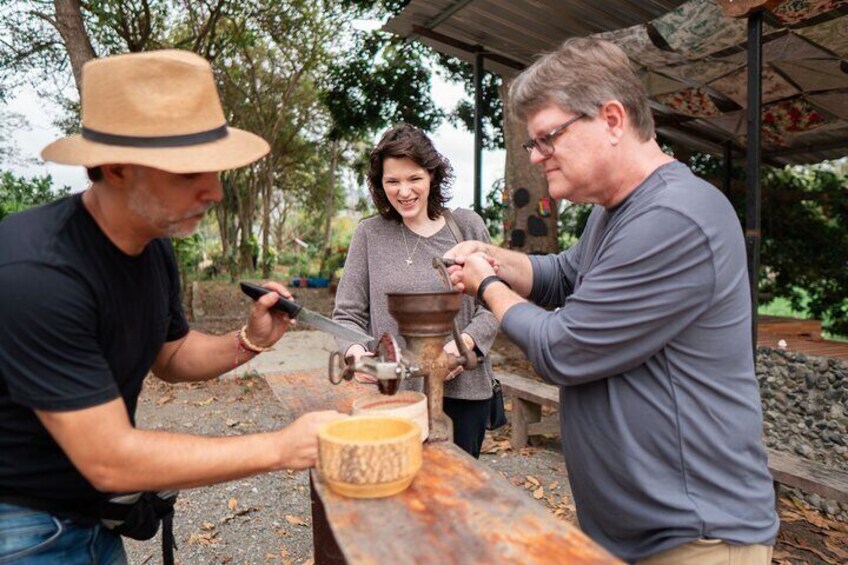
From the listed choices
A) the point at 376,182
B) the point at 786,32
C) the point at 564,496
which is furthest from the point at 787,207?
the point at 376,182

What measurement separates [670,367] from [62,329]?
1.47 metres

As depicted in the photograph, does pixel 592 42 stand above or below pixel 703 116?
below

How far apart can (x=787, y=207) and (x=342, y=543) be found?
1033cm

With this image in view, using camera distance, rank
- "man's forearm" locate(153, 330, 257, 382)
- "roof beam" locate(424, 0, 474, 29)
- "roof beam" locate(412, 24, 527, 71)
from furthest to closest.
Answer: "roof beam" locate(412, 24, 527, 71), "roof beam" locate(424, 0, 474, 29), "man's forearm" locate(153, 330, 257, 382)

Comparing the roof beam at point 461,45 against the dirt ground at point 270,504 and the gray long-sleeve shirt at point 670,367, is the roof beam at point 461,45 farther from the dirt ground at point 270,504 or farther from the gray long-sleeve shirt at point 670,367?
the gray long-sleeve shirt at point 670,367

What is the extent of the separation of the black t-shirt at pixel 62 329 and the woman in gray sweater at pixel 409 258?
3.75ft

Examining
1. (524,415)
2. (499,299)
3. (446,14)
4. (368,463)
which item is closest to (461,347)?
(499,299)

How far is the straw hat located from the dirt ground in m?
3.09

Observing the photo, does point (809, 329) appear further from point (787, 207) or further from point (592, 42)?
point (592, 42)

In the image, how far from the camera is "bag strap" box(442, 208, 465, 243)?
9.84 ft

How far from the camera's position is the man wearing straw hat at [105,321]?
1.41 m

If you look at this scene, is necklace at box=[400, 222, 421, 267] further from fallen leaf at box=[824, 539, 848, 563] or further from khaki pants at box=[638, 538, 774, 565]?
fallen leaf at box=[824, 539, 848, 563]

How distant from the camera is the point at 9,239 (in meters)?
1.49

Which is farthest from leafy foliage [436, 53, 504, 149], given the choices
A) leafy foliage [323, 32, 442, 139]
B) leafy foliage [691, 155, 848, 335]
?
leafy foliage [691, 155, 848, 335]
